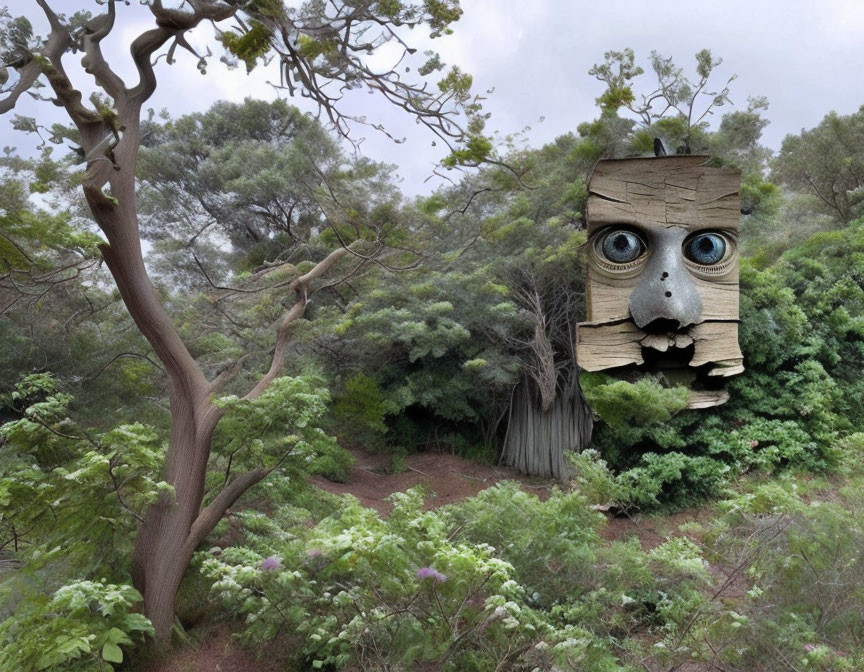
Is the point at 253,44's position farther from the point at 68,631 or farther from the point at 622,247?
the point at 68,631

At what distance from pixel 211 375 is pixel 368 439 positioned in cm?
321

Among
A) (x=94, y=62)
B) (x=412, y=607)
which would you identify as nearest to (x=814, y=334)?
(x=412, y=607)

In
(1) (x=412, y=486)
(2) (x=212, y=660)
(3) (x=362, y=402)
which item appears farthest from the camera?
(3) (x=362, y=402)

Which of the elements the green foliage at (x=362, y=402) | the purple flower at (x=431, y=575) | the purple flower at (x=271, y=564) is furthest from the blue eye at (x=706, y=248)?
the green foliage at (x=362, y=402)

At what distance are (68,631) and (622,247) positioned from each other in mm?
3515

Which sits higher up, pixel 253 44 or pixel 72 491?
pixel 253 44

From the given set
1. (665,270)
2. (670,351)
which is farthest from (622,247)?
(670,351)

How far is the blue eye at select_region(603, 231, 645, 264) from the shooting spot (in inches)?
87.6

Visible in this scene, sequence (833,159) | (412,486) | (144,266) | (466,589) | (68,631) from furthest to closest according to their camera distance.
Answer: (412,486), (833,159), (144,266), (466,589), (68,631)

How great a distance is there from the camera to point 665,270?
213cm

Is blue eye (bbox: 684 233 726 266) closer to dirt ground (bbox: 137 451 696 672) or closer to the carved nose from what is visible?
the carved nose

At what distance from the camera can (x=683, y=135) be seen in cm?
363

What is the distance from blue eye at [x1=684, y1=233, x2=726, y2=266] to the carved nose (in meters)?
0.09

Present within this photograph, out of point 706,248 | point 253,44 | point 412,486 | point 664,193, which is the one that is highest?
point 253,44
